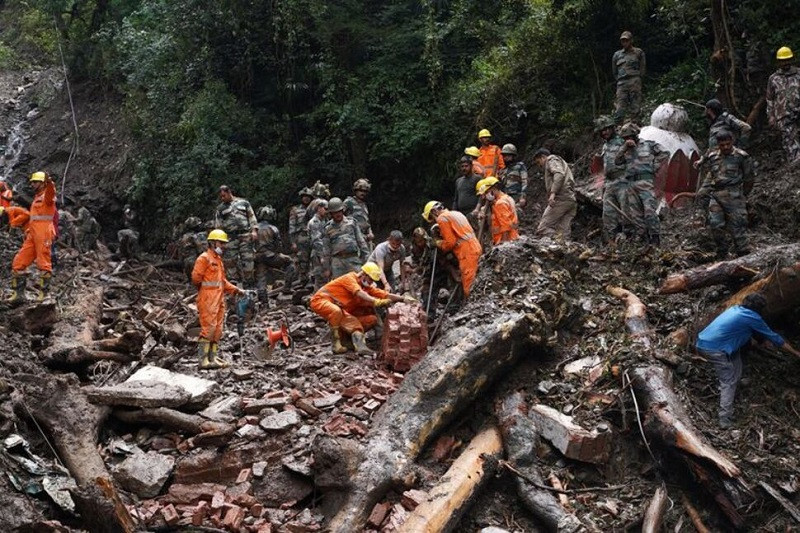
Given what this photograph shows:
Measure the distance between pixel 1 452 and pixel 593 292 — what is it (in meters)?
5.88

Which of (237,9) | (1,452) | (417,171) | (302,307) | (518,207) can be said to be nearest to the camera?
(1,452)

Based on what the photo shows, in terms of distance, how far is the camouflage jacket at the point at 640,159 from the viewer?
29.4 feet

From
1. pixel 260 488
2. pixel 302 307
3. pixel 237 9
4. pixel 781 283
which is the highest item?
pixel 237 9

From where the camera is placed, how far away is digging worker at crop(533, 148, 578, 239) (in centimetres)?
980

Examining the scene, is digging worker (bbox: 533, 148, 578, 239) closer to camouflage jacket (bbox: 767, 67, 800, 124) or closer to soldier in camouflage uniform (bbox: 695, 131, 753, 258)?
soldier in camouflage uniform (bbox: 695, 131, 753, 258)

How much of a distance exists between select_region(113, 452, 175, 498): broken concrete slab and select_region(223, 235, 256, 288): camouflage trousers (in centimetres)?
527

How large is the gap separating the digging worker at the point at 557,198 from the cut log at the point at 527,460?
12.5 ft

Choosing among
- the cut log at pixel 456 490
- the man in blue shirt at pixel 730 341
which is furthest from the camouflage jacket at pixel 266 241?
the man in blue shirt at pixel 730 341

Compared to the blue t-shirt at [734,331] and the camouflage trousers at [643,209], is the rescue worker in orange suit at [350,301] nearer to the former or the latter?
the camouflage trousers at [643,209]

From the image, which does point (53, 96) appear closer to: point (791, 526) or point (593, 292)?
point (593, 292)

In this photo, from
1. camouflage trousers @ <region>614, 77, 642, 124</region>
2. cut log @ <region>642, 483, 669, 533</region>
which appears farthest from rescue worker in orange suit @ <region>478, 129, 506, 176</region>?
cut log @ <region>642, 483, 669, 533</region>

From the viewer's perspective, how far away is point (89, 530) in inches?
209

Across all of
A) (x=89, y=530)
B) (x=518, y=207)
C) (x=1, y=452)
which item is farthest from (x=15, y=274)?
(x=518, y=207)

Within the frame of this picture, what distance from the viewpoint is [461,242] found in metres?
8.64
